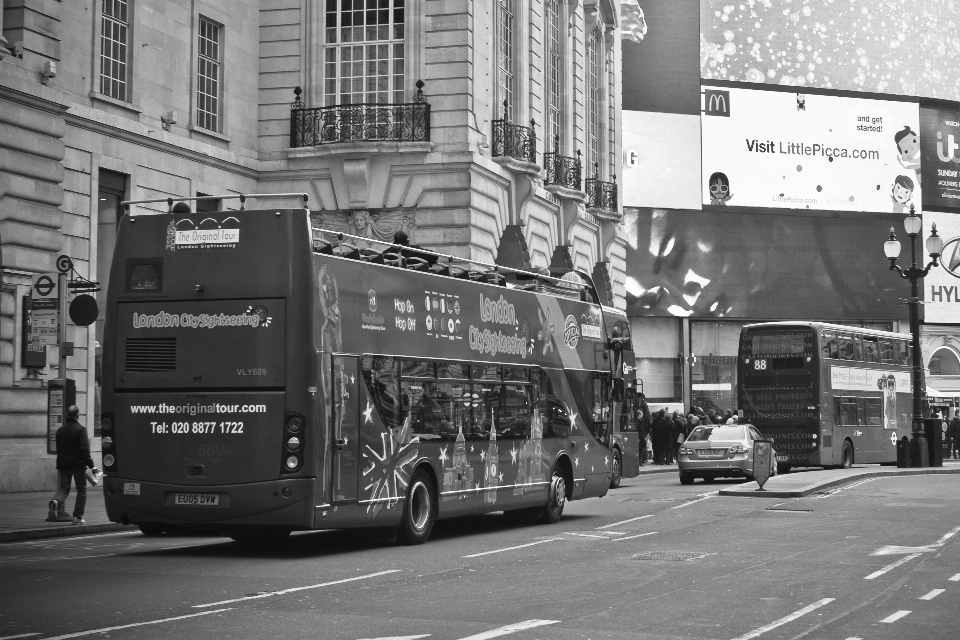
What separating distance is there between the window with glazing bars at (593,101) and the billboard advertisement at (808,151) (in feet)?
85.4

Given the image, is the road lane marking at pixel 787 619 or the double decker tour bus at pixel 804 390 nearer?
the road lane marking at pixel 787 619

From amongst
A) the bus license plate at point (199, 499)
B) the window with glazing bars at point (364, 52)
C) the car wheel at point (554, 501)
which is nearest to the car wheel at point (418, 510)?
the bus license plate at point (199, 499)

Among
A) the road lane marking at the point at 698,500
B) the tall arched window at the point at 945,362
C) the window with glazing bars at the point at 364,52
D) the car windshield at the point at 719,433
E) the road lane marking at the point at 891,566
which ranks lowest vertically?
the road lane marking at the point at 698,500

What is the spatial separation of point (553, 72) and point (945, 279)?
45393 millimetres

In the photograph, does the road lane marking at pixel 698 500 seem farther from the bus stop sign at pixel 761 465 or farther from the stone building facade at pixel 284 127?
the stone building facade at pixel 284 127

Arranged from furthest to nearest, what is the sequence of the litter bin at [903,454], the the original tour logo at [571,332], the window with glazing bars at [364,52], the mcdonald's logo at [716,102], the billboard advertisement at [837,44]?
the billboard advertisement at [837,44], the mcdonald's logo at [716,102], the litter bin at [903,454], the window with glazing bars at [364,52], the the original tour logo at [571,332]

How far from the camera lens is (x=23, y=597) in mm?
11961

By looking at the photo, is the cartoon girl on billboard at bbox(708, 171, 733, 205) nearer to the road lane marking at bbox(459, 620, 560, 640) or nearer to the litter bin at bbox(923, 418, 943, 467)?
the litter bin at bbox(923, 418, 943, 467)

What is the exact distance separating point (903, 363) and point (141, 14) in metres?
27.0

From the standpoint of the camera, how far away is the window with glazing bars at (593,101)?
45.5 metres

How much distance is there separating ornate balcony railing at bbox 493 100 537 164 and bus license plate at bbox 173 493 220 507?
21.4 meters

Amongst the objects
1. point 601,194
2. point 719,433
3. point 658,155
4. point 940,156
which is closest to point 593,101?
point 601,194

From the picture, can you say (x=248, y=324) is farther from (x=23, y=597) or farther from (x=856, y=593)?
(x=856, y=593)

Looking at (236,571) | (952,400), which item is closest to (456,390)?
(236,571)
